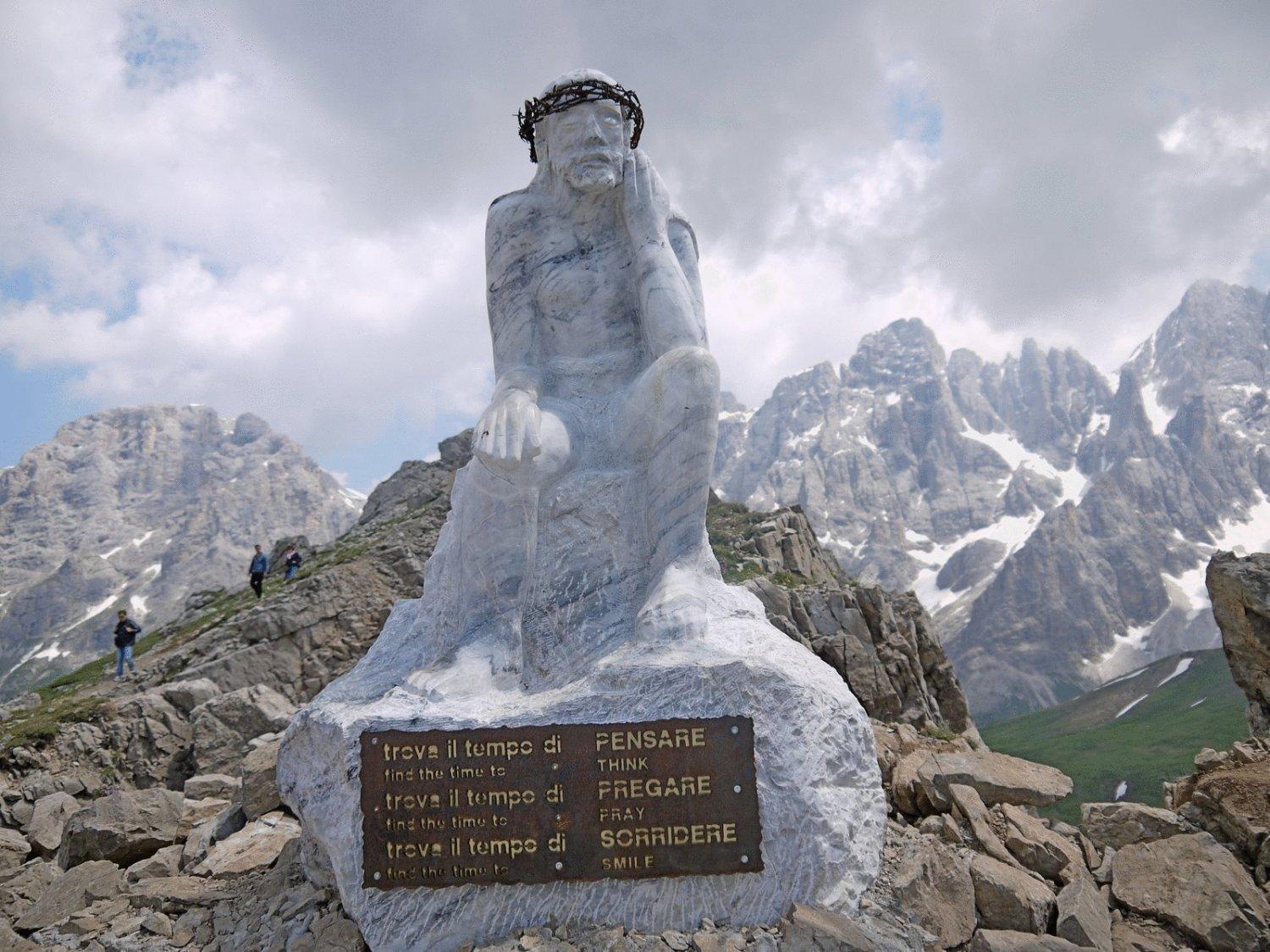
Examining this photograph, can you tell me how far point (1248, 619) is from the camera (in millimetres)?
13484

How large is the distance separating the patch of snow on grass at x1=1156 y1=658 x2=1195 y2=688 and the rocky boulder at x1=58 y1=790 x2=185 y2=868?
96.4 metres

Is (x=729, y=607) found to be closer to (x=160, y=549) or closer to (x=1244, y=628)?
(x=1244, y=628)

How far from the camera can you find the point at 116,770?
13.7 m

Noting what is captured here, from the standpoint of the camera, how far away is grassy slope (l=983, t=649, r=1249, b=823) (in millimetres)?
36438

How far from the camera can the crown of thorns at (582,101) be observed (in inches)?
243

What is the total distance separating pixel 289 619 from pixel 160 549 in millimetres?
205490

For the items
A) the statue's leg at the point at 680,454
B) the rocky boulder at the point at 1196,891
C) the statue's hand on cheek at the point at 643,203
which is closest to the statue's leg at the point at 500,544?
the statue's leg at the point at 680,454

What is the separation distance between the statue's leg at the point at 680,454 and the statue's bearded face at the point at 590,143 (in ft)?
5.49

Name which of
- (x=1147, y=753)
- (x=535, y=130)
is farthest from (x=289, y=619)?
(x=1147, y=753)

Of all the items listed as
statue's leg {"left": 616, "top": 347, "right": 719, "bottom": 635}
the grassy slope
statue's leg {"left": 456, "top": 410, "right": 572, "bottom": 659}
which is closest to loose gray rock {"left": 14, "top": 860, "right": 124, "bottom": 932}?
statue's leg {"left": 456, "top": 410, "right": 572, "bottom": 659}

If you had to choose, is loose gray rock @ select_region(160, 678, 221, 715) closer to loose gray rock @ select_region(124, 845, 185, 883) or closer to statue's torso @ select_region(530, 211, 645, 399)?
loose gray rock @ select_region(124, 845, 185, 883)

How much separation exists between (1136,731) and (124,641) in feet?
188

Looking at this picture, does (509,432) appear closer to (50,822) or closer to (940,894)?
(940,894)

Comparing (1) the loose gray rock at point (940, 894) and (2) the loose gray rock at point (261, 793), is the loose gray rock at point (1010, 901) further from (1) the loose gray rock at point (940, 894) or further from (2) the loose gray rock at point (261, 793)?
(2) the loose gray rock at point (261, 793)
